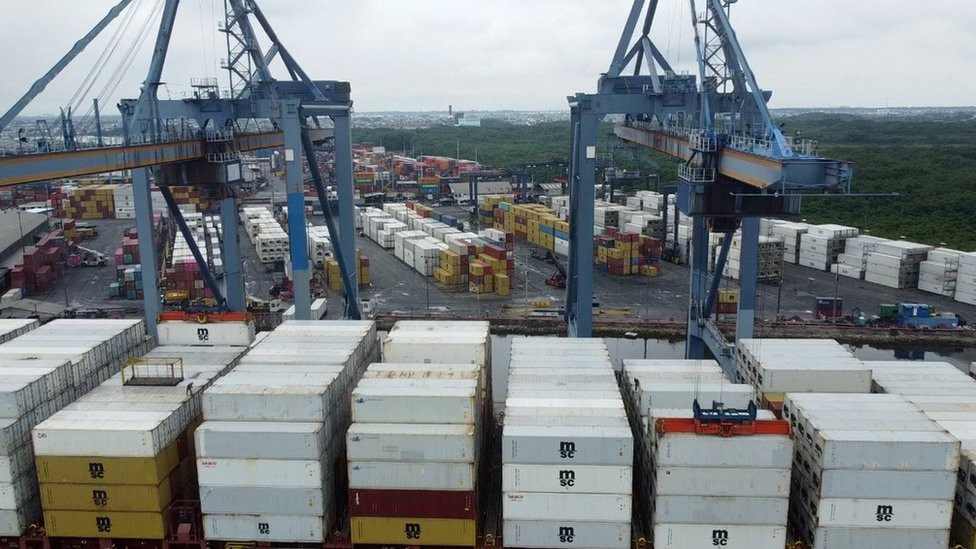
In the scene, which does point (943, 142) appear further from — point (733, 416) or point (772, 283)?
point (733, 416)

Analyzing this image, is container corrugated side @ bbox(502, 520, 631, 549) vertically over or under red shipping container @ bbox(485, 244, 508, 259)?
under

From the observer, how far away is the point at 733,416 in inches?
583

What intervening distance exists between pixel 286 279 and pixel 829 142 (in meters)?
139

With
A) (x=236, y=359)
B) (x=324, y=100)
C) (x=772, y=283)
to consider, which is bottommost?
(x=772, y=283)

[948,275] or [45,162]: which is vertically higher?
[45,162]

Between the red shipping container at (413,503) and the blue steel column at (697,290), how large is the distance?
49.2 ft

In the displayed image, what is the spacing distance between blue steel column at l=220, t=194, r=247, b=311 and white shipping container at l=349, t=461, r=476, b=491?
17326mm

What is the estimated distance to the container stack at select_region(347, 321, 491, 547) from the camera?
1562 cm

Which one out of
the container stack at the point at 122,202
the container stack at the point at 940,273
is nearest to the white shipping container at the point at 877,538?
the container stack at the point at 940,273

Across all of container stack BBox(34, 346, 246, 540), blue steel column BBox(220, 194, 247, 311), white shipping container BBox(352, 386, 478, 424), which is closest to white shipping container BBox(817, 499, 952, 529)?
white shipping container BBox(352, 386, 478, 424)

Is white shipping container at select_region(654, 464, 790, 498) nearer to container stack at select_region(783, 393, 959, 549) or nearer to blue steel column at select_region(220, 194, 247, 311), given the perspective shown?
container stack at select_region(783, 393, 959, 549)

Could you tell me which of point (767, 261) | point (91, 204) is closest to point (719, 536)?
point (767, 261)

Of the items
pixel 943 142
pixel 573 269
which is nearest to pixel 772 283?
pixel 573 269

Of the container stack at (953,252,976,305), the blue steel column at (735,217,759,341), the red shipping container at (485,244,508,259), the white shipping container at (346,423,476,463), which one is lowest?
the container stack at (953,252,976,305)
